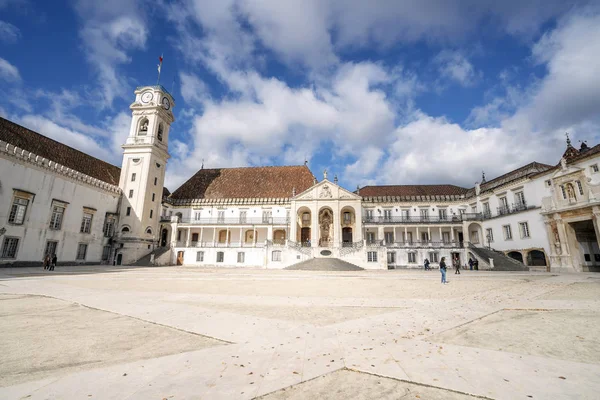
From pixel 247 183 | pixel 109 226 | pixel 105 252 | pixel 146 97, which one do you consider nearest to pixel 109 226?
pixel 109 226

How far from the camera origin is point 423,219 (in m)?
39.6

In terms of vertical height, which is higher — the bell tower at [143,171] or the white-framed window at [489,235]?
the bell tower at [143,171]

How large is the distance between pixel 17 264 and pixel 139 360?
2882 cm

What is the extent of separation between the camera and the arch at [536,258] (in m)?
27.5

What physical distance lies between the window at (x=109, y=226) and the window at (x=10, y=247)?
9.08m

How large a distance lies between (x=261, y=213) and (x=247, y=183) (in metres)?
6.88

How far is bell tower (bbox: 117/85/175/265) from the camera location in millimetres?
34062

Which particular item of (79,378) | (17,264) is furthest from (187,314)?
(17,264)

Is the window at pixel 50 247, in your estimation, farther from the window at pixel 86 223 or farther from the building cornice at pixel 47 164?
the building cornice at pixel 47 164

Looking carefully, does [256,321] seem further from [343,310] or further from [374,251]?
[374,251]

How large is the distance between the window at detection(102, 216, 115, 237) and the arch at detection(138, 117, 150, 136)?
39.5 feet

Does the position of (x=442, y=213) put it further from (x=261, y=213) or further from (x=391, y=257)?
(x=261, y=213)

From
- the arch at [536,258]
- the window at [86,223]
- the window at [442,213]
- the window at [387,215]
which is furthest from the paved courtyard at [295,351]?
the window at [442,213]

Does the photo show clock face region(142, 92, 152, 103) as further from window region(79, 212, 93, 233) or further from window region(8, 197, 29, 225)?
window region(8, 197, 29, 225)
